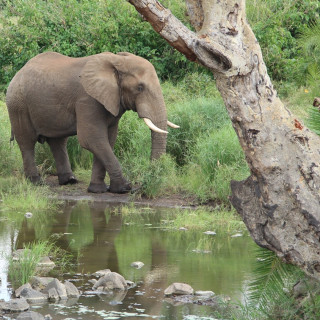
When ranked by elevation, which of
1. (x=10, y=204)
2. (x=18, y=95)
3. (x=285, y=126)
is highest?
(x=285, y=126)

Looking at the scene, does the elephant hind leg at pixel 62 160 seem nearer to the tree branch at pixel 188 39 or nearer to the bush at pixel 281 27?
the bush at pixel 281 27

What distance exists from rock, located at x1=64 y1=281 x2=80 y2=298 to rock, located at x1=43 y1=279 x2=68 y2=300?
3 cm

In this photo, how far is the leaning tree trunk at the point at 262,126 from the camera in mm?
4500

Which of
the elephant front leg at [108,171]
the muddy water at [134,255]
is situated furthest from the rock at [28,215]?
the elephant front leg at [108,171]

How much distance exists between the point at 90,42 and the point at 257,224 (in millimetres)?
11732

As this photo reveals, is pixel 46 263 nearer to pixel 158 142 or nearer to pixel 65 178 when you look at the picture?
pixel 158 142

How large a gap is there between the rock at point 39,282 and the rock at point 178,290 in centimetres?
97

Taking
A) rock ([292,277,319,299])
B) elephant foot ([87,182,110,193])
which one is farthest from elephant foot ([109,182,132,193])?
rock ([292,277,319,299])

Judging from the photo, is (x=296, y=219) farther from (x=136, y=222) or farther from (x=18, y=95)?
(x=18, y=95)

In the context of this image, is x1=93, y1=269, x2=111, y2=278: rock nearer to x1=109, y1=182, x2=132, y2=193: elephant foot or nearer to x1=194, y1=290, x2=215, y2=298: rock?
x1=194, y1=290, x2=215, y2=298: rock

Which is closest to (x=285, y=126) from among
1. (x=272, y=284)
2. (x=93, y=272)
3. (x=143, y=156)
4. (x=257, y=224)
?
(x=257, y=224)

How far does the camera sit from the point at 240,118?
4574mm

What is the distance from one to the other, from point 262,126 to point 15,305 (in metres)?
2.50

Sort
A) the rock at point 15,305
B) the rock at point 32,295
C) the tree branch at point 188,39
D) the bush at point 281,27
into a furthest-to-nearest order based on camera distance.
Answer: the bush at point 281,27, the rock at point 32,295, the rock at point 15,305, the tree branch at point 188,39
